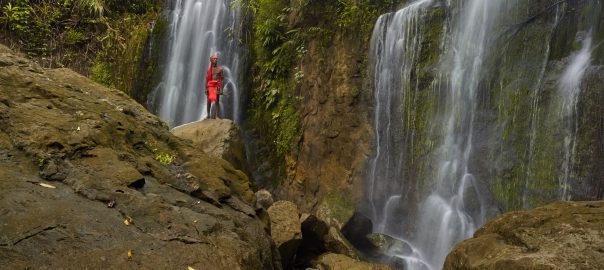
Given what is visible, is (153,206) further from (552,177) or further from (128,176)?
(552,177)

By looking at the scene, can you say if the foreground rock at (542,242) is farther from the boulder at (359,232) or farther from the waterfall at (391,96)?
the waterfall at (391,96)

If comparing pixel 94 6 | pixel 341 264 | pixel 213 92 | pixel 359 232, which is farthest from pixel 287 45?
pixel 94 6

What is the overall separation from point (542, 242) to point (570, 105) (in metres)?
4.68

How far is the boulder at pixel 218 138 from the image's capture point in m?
8.46

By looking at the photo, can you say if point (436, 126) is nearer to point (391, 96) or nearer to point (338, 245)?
point (391, 96)

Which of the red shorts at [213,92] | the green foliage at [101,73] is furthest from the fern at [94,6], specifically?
the red shorts at [213,92]

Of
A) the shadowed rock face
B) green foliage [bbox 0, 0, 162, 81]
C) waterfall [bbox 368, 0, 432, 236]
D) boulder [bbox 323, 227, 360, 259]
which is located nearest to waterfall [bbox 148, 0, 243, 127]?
green foliage [bbox 0, 0, 162, 81]

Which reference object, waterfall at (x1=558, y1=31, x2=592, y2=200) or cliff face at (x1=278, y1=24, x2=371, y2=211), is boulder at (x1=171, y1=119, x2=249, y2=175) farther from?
waterfall at (x1=558, y1=31, x2=592, y2=200)

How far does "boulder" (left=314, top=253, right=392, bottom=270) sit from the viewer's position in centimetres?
638

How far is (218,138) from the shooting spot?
28.3 feet

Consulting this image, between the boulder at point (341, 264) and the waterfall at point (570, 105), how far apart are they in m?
3.47

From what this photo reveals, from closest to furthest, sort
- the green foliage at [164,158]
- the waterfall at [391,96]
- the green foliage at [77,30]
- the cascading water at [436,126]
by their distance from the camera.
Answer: the green foliage at [164,158], the cascading water at [436,126], the waterfall at [391,96], the green foliage at [77,30]

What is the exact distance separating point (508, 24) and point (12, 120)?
833cm

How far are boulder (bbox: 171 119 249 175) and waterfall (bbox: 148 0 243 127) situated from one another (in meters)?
3.39
